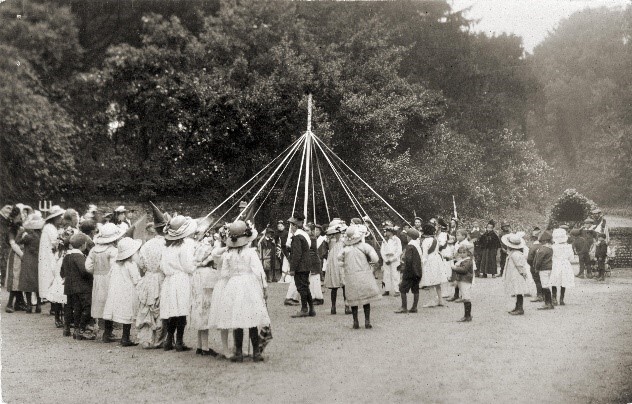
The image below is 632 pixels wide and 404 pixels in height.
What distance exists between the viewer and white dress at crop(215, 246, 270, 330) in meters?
8.06

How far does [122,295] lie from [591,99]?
33.1 ft

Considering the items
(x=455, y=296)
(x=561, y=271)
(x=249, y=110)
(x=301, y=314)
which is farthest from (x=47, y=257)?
(x=249, y=110)

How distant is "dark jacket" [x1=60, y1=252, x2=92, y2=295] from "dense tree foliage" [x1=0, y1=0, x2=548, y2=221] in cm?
1232

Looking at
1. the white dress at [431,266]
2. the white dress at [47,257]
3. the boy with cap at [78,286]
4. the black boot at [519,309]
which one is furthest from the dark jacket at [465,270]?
the white dress at [47,257]

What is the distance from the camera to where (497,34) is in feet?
105

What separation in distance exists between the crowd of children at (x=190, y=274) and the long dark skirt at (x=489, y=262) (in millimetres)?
5646

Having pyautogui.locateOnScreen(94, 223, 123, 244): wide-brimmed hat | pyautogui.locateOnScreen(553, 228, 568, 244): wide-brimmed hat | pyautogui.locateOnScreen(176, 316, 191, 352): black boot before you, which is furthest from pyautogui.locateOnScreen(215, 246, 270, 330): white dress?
pyautogui.locateOnScreen(553, 228, 568, 244): wide-brimmed hat

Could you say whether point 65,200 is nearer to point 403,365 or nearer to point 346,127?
point 346,127

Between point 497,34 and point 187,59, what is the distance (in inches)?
641

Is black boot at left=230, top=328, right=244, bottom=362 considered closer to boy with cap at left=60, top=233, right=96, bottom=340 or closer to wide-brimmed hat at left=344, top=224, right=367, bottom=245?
boy with cap at left=60, top=233, right=96, bottom=340

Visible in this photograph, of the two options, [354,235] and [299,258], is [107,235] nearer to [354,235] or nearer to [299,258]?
[299,258]

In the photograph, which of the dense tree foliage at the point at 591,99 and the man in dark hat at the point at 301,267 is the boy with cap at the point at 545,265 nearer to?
the dense tree foliage at the point at 591,99

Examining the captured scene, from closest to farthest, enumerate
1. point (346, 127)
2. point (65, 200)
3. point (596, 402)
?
point (596, 402) < point (65, 200) < point (346, 127)

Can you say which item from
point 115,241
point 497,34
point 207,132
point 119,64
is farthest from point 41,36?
point 497,34
